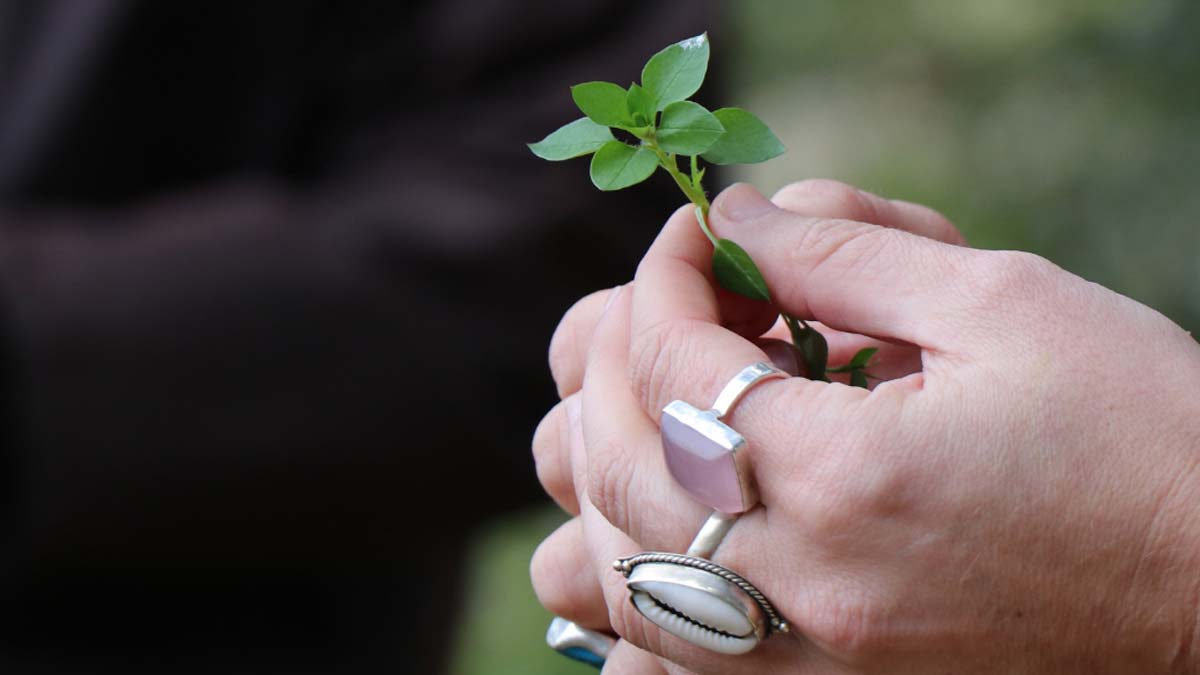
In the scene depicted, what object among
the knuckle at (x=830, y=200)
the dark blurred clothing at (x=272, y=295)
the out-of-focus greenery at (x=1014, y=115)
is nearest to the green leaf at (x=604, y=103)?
the knuckle at (x=830, y=200)

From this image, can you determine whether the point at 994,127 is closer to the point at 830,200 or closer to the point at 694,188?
the point at 830,200

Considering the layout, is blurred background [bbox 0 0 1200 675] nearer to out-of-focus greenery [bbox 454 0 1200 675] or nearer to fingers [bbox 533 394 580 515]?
fingers [bbox 533 394 580 515]

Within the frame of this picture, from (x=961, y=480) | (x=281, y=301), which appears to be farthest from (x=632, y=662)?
(x=281, y=301)

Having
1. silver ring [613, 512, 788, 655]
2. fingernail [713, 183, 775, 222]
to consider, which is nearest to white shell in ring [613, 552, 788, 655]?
silver ring [613, 512, 788, 655]

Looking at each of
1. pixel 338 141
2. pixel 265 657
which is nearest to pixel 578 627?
pixel 265 657

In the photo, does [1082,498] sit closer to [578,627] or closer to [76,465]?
[578,627]

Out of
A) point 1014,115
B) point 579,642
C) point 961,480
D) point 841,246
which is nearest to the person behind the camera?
point 961,480
